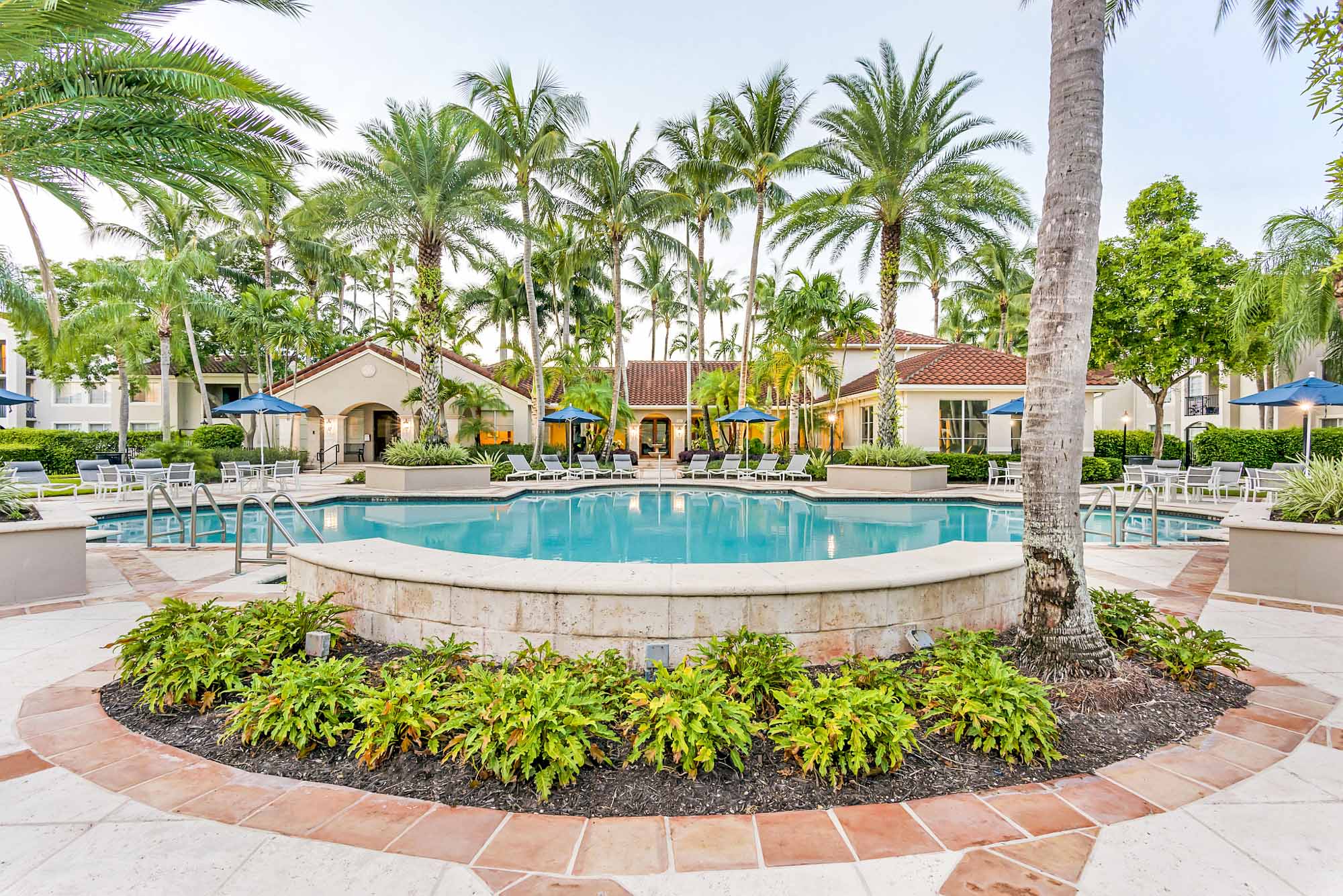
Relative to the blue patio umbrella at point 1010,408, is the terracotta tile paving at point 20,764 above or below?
below

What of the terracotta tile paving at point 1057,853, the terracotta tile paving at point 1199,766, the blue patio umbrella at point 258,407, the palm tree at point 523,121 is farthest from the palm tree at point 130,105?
the palm tree at point 523,121

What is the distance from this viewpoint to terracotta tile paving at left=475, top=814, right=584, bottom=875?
2275mm

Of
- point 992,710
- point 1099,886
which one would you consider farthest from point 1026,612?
point 1099,886

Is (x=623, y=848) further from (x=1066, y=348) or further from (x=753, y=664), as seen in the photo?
(x=1066, y=348)

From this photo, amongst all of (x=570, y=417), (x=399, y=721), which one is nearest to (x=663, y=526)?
(x=399, y=721)

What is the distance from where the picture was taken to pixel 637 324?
48062 millimetres

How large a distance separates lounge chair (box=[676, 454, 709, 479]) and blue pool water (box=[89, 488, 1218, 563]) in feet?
17.4

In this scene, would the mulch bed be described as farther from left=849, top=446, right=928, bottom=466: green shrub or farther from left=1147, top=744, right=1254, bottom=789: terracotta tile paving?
left=849, top=446, right=928, bottom=466: green shrub

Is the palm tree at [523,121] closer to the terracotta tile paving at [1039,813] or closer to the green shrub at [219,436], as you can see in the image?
the green shrub at [219,436]

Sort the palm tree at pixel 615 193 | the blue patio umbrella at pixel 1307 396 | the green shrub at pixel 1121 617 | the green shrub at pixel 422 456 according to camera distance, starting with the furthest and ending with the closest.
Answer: the palm tree at pixel 615 193
the green shrub at pixel 422 456
the blue patio umbrella at pixel 1307 396
the green shrub at pixel 1121 617

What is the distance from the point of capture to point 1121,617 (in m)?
4.48

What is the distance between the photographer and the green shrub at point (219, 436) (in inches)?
947

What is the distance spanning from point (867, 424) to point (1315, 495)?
19857mm

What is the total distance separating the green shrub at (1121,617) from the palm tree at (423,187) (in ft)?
57.6
